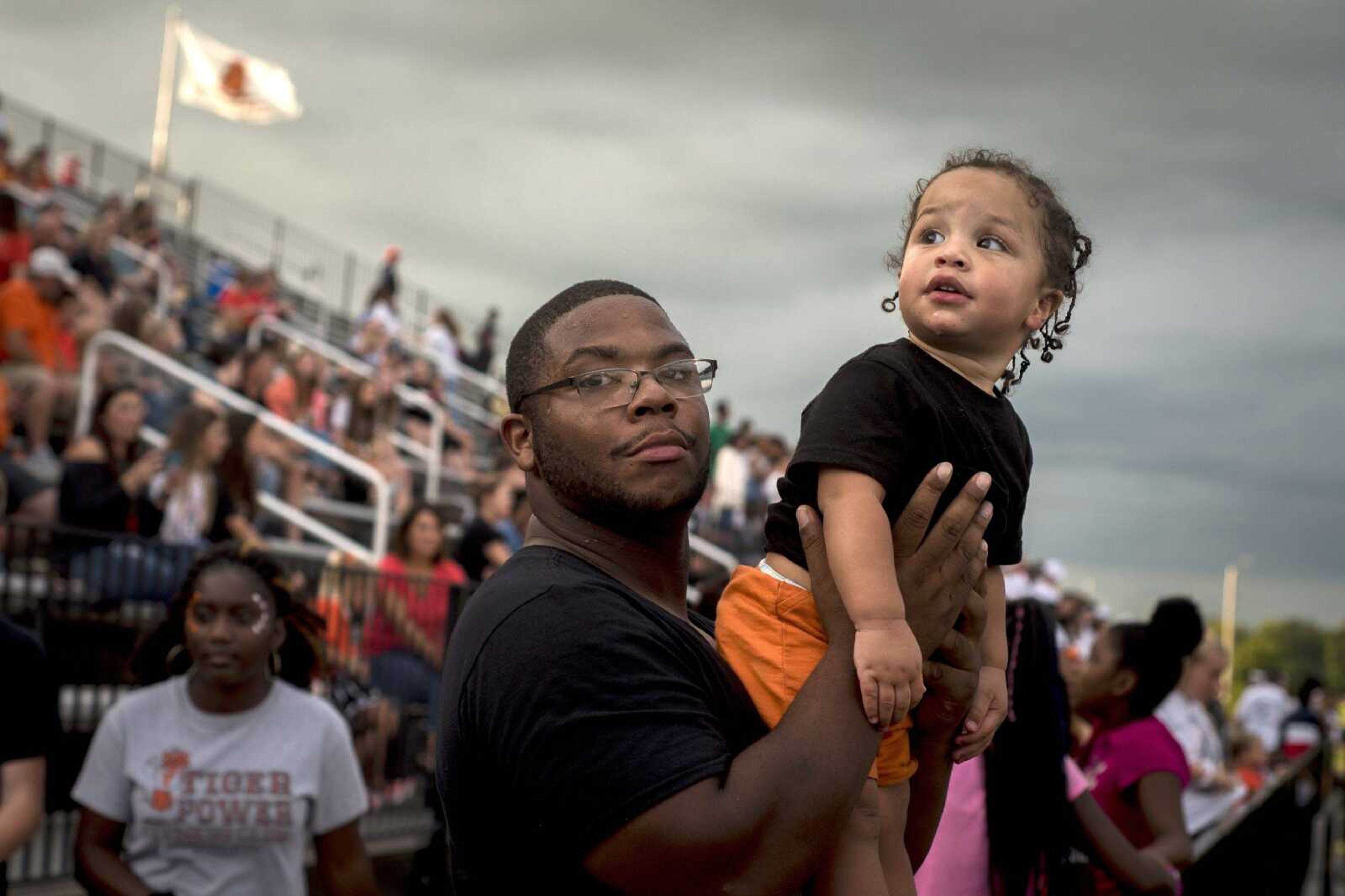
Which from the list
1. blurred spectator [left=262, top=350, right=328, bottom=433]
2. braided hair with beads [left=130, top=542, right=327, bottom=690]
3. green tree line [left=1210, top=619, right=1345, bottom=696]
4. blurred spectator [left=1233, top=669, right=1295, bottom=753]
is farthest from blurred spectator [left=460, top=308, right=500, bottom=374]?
green tree line [left=1210, top=619, right=1345, bottom=696]

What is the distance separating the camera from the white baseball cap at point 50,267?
1158cm

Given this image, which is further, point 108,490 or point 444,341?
point 444,341

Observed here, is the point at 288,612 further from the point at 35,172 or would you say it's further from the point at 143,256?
the point at 35,172

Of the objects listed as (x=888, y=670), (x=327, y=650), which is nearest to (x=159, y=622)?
(x=327, y=650)

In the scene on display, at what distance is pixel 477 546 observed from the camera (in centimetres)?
957

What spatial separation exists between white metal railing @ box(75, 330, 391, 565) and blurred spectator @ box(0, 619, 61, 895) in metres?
5.72

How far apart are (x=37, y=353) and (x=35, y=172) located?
7.49 m

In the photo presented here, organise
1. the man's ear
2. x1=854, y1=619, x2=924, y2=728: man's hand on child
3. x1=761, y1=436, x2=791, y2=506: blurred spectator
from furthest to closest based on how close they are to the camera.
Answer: x1=761, y1=436, x2=791, y2=506: blurred spectator
the man's ear
x1=854, y1=619, x2=924, y2=728: man's hand on child

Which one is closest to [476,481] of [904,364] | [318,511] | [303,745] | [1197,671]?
[318,511]

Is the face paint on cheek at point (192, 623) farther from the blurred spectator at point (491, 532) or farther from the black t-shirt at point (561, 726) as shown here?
the blurred spectator at point (491, 532)

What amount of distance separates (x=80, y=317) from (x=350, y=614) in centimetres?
502

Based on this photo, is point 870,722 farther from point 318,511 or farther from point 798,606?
point 318,511

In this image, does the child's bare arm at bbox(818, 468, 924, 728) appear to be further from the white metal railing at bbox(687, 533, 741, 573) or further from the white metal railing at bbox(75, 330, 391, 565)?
the white metal railing at bbox(687, 533, 741, 573)

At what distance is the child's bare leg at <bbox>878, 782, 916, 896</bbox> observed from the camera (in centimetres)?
254
